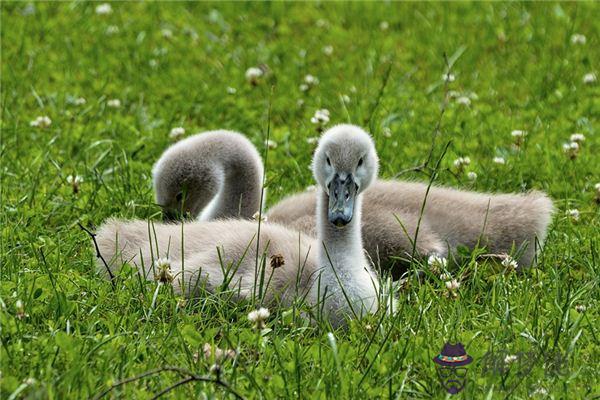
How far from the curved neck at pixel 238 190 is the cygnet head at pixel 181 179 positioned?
0.09 meters

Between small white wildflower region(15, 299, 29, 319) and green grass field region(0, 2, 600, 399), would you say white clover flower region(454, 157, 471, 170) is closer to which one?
green grass field region(0, 2, 600, 399)

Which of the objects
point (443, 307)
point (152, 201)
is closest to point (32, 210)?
point (152, 201)

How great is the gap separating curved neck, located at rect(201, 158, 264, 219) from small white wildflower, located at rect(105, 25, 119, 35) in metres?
3.59

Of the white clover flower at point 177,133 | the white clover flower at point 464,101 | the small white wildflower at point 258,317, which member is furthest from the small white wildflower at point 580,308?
the white clover flower at point 464,101

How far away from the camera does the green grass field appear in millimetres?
4160

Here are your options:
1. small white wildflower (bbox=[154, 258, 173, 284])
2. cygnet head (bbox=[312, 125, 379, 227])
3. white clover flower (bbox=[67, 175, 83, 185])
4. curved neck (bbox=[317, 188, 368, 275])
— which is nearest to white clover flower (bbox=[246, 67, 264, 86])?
white clover flower (bbox=[67, 175, 83, 185])

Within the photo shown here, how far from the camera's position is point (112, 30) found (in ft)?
32.0

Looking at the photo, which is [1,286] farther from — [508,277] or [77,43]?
[77,43]

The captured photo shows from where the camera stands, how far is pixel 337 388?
4.04 meters

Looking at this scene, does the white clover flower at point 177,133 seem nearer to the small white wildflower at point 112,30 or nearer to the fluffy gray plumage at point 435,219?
the fluffy gray plumage at point 435,219

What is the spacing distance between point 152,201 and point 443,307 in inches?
86.3

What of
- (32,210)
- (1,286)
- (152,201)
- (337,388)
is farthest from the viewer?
(152,201)

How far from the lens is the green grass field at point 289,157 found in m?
4.16

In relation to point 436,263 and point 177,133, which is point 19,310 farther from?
point 177,133
